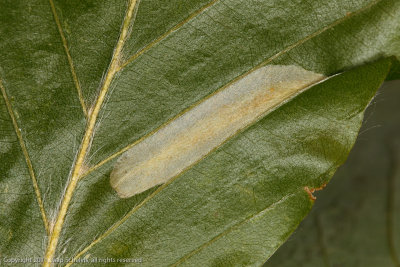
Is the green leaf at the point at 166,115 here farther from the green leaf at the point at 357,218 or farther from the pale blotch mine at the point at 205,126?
the green leaf at the point at 357,218

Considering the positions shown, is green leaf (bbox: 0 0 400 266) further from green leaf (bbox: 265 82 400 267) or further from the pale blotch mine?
green leaf (bbox: 265 82 400 267)

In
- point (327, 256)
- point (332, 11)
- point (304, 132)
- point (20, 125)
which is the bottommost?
point (327, 256)

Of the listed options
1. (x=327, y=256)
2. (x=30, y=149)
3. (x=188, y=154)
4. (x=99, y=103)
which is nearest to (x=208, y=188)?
(x=188, y=154)

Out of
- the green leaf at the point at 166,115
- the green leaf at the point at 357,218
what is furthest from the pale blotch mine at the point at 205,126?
the green leaf at the point at 357,218

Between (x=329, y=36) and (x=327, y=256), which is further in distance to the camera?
(x=327, y=256)

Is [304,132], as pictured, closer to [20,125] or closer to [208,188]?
[208,188]

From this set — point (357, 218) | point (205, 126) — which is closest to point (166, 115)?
point (205, 126)
